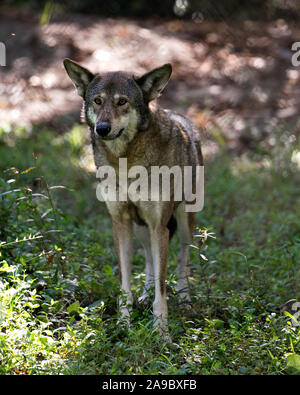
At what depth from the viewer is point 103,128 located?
4438mm

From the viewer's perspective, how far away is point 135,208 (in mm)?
4977

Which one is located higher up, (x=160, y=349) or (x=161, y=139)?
(x=161, y=139)

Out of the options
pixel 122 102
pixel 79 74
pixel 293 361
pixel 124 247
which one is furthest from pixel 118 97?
pixel 293 361

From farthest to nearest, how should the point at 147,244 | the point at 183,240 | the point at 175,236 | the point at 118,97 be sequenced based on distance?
the point at 175,236
the point at 183,240
the point at 147,244
the point at 118,97

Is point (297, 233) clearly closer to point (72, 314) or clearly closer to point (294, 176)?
point (294, 176)

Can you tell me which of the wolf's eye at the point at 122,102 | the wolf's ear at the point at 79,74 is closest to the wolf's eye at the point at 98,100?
the wolf's eye at the point at 122,102

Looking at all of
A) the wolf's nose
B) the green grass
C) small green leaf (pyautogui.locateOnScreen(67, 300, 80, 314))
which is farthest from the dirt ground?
small green leaf (pyautogui.locateOnScreen(67, 300, 80, 314))

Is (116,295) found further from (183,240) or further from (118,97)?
(118,97)

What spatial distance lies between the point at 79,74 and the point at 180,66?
7147 mm

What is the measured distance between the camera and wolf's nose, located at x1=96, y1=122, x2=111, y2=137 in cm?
444

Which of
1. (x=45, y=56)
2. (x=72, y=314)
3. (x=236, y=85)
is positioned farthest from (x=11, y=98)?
(x=72, y=314)

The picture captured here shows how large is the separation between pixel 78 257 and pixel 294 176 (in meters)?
4.52

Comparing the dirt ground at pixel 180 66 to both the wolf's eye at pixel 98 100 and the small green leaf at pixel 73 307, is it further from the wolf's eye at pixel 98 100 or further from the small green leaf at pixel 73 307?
the small green leaf at pixel 73 307
